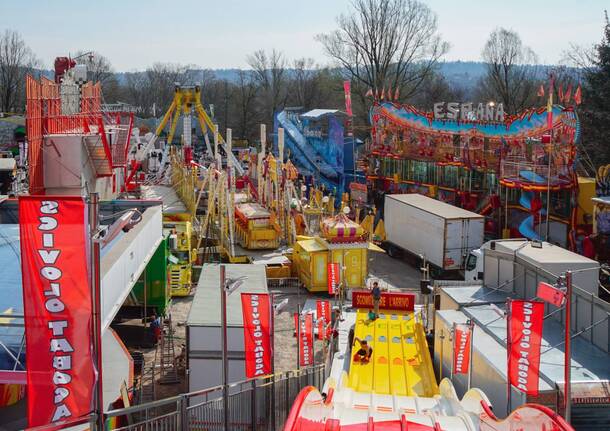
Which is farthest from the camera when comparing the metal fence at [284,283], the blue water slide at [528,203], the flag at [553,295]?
the blue water slide at [528,203]

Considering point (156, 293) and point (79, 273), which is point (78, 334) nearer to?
point (79, 273)

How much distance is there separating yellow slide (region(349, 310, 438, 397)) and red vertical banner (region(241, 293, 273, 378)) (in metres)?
2.98

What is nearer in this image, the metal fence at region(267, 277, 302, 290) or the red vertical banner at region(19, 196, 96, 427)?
the red vertical banner at region(19, 196, 96, 427)

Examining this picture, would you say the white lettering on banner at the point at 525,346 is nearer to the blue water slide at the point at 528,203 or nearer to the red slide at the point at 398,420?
the red slide at the point at 398,420

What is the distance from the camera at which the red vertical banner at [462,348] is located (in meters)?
13.8

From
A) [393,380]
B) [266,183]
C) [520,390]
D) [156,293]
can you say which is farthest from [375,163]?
[520,390]

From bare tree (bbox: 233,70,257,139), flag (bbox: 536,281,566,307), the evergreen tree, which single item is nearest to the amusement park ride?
flag (bbox: 536,281,566,307)

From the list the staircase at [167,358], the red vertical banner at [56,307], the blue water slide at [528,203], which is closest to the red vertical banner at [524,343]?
the red vertical banner at [56,307]

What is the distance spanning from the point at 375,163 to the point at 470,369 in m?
31.5

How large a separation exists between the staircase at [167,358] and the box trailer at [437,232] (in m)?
10.3

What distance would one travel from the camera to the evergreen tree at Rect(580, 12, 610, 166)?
126ft

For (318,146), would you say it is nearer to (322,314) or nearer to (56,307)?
(322,314)

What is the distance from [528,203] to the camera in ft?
101

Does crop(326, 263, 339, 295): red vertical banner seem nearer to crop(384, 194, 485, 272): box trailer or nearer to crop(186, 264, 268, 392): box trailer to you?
crop(384, 194, 485, 272): box trailer
